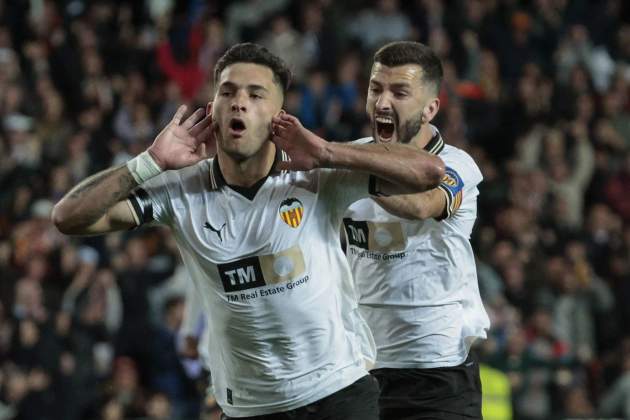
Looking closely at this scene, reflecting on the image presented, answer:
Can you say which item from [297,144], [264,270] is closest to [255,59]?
[297,144]

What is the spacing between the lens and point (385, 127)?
595cm

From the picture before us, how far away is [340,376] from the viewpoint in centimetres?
493

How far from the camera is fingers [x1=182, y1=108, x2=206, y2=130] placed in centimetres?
486

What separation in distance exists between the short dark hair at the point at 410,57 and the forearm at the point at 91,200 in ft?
5.70

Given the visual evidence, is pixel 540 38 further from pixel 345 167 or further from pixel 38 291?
pixel 345 167

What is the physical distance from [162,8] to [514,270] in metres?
6.76

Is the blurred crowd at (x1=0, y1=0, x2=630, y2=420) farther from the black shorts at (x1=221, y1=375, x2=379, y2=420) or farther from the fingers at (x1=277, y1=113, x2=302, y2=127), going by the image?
the fingers at (x1=277, y1=113, x2=302, y2=127)

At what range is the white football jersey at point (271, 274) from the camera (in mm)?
4844

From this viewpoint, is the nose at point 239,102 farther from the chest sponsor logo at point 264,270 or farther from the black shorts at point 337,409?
the black shorts at point 337,409

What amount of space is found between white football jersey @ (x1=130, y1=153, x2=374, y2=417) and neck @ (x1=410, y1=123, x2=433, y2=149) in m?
1.05

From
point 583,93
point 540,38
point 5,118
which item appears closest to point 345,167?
point 5,118

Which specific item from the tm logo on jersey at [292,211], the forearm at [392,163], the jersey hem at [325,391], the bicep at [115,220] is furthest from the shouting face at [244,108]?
the jersey hem at [325,391]

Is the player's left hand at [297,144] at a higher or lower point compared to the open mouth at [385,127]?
lower

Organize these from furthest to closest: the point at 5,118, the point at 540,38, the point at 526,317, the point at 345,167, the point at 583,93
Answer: the point at 540,38, the point at 583,93, the point at 5,118, the point at 526,317, the point at 345,167
